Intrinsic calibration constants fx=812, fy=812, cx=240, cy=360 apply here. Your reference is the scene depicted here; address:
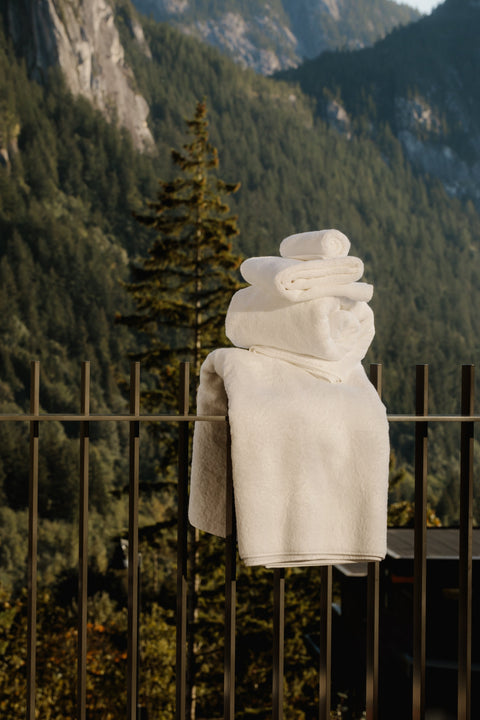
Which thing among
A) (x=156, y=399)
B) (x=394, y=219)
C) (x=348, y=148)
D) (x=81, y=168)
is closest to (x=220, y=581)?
(x=156, y=399)

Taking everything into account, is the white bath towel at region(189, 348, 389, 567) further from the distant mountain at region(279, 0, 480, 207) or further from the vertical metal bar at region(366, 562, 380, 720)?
the distant mountain at region(279, 0, 480, 207)

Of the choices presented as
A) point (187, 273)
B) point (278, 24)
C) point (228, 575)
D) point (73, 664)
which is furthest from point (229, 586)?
point (278, 24)

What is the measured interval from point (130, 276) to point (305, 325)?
1216 inches

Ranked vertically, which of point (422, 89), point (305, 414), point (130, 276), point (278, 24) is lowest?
point (305, 414)

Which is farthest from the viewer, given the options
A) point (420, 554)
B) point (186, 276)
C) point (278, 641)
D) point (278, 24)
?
point (278, 24)

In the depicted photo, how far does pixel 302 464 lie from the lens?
5.61 ft

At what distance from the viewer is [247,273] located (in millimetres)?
1872

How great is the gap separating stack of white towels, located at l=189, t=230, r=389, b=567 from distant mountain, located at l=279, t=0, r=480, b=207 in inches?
1937

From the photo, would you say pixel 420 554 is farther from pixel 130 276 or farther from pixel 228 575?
pixel 130 276

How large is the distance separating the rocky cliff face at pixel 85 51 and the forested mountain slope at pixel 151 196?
2.53 ft

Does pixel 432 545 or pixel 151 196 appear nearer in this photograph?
pixel 432 545

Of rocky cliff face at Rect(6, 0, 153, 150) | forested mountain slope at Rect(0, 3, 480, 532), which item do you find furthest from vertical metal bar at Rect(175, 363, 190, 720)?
rocky cliff face at Rect(6, 0, 153, 150)

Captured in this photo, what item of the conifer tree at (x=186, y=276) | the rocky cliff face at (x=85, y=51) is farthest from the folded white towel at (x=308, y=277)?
the rocky cliff face at (x=85, y=51)

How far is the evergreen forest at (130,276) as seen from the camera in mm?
17500
